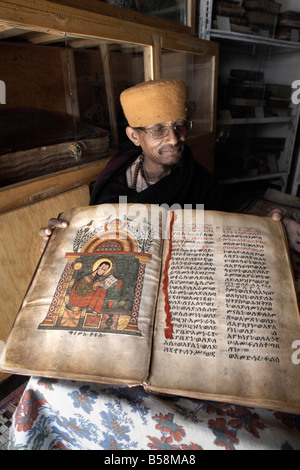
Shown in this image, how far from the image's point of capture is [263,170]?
2.76m

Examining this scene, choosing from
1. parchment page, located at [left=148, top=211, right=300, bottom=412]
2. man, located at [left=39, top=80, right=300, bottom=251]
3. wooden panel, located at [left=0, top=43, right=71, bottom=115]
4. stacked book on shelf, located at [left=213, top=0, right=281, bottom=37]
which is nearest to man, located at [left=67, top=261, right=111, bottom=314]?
parchment page, located at [left=148, top=211, right=300, bottom=412]

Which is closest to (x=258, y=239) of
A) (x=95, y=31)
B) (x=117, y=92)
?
(x=95, y=31)

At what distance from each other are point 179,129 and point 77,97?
25.7 inches

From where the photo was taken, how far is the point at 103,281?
0.69m

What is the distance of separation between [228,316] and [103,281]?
1.02 feet

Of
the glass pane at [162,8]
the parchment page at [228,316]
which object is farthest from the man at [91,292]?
the glass pane at [162,8]

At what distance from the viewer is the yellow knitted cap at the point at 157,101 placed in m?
1.03

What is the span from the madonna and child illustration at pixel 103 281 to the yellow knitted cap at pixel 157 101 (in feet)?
1.67

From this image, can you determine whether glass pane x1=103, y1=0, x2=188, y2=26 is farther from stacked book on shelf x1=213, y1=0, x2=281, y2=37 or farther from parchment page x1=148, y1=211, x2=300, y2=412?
parchment page x1=148, y1=211, x2=300, y2=412

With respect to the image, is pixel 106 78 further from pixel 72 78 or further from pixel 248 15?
pixel 248 15

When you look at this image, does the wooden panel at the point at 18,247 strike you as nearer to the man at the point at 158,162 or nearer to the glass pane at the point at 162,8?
the man at the point at 158,162

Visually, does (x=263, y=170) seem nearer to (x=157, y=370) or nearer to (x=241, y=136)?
(x=241, y=136)

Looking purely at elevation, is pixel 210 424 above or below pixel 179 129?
below

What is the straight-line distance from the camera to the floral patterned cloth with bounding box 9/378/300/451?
1.80ft
